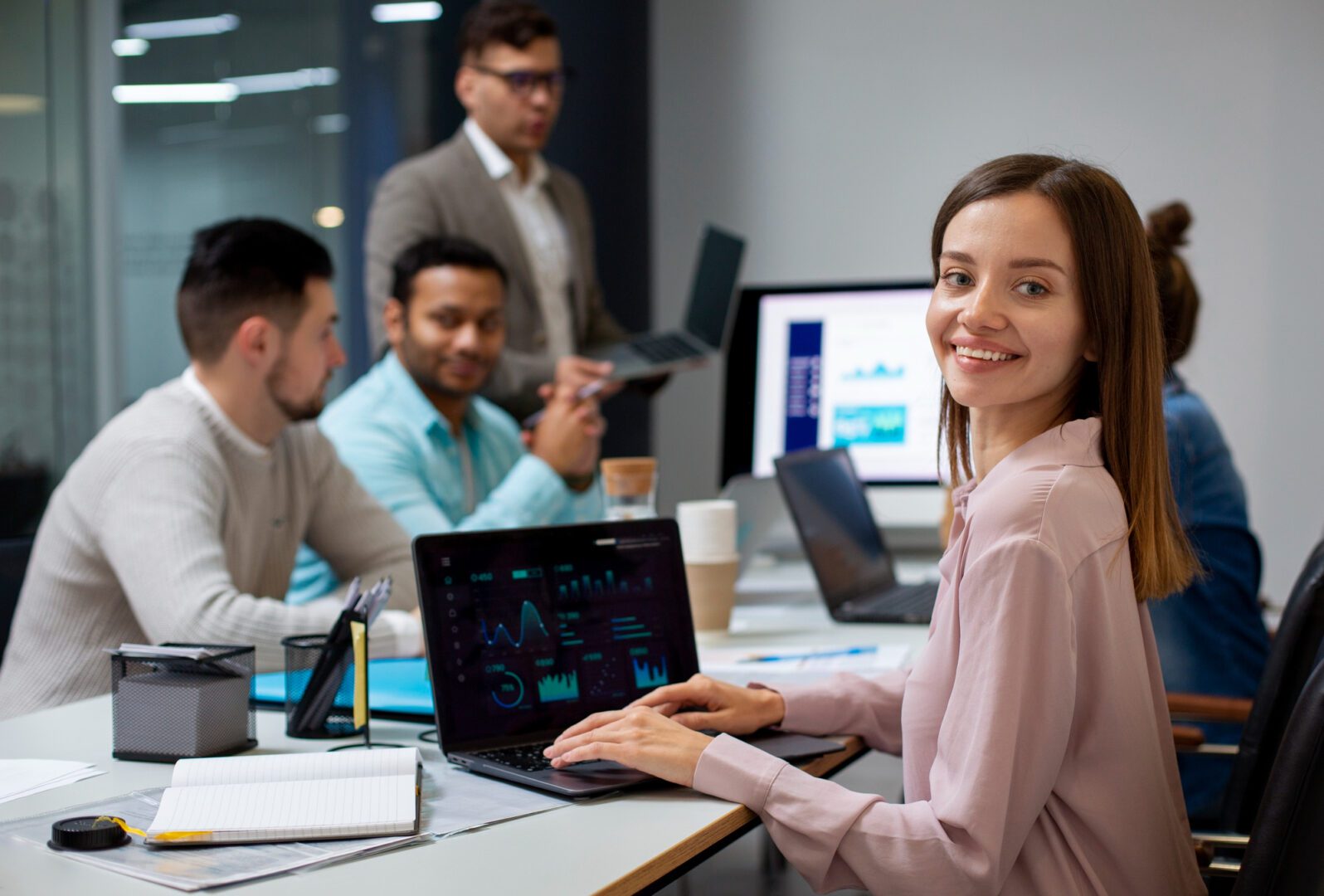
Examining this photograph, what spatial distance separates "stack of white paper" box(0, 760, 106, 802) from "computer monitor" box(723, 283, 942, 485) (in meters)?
1.67

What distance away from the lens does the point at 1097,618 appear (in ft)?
3.43

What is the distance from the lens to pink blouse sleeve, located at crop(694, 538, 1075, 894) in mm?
1007

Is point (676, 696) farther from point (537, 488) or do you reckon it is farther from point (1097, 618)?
point (537, 488)

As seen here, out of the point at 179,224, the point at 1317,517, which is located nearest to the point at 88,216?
the point at 179,224

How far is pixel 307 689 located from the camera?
1.36m

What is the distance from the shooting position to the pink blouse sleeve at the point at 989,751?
101 cm

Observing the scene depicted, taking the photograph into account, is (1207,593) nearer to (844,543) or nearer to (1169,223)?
(844,543)

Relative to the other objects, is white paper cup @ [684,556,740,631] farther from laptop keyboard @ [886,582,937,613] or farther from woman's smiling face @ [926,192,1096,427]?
woman's smiling face @ [926,192,1096,427]

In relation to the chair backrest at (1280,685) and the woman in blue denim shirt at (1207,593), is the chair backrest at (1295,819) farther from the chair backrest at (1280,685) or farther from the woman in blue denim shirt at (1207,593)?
the woman in blue denim shirt at (1207,593)

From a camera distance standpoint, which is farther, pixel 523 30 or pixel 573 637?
pixel 523 30

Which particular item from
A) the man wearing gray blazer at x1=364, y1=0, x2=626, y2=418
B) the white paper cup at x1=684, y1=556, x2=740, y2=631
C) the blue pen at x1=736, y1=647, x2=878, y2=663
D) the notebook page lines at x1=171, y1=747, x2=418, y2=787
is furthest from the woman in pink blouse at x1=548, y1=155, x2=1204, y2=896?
the man wearing gray blazer at x1=364, y1=0, x2=626, y2=418

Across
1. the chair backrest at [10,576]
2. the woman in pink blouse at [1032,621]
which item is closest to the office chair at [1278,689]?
the woman in pink blouse at [1032,621]

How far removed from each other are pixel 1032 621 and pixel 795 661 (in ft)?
2.38

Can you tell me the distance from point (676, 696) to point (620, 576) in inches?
5.7
